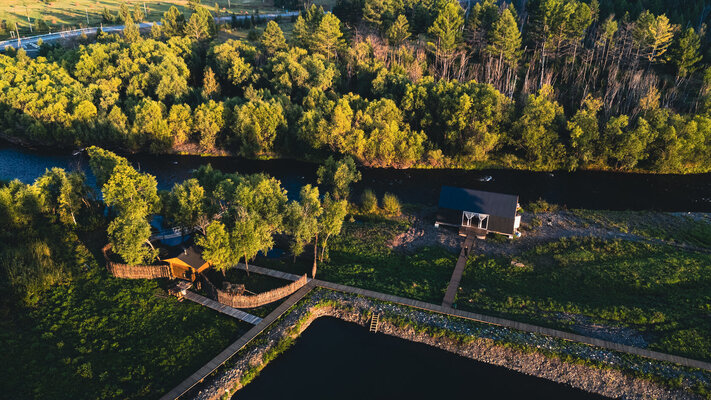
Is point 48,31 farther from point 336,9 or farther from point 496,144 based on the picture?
point 496,144

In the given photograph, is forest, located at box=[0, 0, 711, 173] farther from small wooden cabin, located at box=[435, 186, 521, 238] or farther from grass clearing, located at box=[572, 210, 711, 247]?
small wooden cabin, located at box=[435, 186, 521, 238]

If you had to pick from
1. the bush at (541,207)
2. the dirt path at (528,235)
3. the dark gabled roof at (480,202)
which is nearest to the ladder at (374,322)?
the dirt path at (528,235)

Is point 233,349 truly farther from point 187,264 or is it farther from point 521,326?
point 521,326

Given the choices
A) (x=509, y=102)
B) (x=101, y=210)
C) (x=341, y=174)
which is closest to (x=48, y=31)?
(x=101, y=210)

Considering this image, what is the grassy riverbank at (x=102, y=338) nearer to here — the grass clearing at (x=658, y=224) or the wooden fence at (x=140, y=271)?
the wooden fence at (x=140, y=271)

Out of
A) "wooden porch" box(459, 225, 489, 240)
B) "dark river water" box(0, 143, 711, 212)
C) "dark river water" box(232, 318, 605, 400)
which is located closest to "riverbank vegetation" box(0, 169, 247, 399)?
"dark river water" box(232, 318, 605, 400)

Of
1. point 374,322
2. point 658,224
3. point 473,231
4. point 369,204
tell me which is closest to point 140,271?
point 374,322
